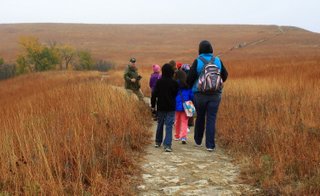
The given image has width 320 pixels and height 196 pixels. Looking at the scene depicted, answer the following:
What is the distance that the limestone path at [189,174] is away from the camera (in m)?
4.47

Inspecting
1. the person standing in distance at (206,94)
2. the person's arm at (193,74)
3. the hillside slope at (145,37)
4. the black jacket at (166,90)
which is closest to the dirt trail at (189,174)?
the person standing in distance at (206,94)

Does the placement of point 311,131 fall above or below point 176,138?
above

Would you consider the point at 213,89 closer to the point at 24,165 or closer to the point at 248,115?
the point at 248,115

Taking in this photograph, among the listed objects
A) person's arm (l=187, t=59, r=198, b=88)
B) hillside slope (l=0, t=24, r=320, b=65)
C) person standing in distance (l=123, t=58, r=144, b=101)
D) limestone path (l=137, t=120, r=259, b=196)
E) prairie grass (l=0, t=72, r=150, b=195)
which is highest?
hillside slope (l=0, t=24, r=320, b=65)

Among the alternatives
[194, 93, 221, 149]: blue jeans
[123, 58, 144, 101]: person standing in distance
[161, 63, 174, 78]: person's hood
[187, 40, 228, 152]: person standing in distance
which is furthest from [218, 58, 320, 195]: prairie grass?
[123, 58, 144, 101]: person standing in distance

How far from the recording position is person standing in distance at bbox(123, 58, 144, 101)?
417 inches

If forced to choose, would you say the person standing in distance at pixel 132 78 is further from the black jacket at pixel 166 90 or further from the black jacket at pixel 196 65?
the black jacket at pixel 196 65

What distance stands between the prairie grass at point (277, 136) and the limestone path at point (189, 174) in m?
0.28

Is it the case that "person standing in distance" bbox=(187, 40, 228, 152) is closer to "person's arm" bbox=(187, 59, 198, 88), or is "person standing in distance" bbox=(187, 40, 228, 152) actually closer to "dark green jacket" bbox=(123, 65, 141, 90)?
"person's arm" bbox=(187, 59, 198, 88)

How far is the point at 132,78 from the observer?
10727 mm

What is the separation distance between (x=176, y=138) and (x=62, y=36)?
344 feet

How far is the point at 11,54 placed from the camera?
71.4m

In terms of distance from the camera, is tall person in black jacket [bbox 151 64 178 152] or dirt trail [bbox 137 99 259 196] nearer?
dirt trail [bbox 137 99 259 196]

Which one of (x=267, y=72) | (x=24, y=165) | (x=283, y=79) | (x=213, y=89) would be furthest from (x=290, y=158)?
(x=267, y=72)
